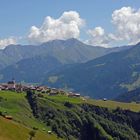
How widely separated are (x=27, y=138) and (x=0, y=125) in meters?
13.7

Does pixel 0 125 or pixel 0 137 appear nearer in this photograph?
pixel 0 137

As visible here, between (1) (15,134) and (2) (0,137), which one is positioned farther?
(1) (15,134)

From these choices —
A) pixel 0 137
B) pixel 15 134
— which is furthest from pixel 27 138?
pixel 0 137

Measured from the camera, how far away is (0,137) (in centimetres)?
17800

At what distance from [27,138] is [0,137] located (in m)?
20.9

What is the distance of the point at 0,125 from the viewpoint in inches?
7825

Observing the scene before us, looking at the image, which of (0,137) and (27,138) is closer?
(0,137)

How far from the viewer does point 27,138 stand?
196m

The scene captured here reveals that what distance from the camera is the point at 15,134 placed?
7643 inches

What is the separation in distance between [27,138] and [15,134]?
234 inches

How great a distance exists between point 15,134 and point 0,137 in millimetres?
16661

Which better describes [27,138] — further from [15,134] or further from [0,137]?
[0,137]
